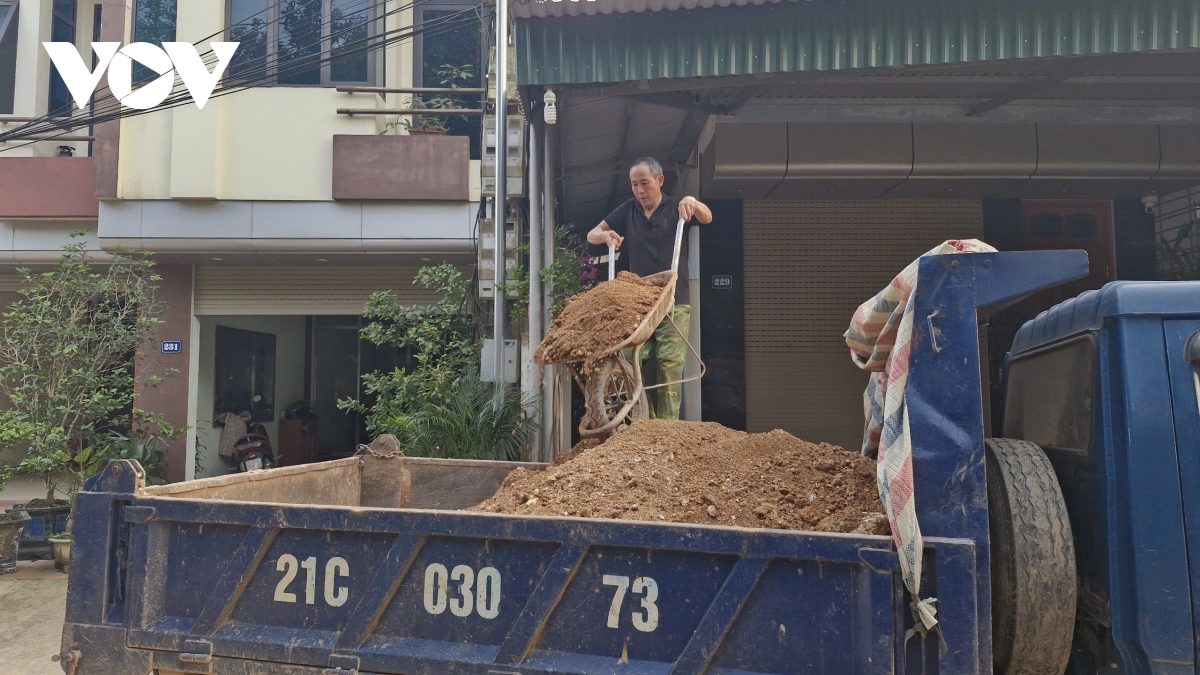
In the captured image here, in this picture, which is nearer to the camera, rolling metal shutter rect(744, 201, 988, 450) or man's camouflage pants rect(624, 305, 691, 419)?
man's camouflage pants rect(624, 305, 691, 419)

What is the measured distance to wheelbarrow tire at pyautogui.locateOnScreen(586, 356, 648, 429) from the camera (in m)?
4.36

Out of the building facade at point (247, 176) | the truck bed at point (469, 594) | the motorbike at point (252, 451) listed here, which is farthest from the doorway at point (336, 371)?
the truck bed at point (469, 594)

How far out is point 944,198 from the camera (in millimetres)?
8727

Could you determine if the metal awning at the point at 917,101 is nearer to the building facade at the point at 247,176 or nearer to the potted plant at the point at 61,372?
the building facade at the point at 247,176

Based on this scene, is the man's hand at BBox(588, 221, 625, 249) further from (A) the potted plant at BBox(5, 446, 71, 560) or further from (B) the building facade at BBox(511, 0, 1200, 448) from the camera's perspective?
(A) the potted plant at BBox(5, 446, 71, 560)

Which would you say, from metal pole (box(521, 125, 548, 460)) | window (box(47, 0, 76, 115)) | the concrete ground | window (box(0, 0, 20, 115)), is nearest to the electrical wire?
window (box(0, 0, 20, 115))

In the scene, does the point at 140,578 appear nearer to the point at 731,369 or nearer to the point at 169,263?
the point at 731,369

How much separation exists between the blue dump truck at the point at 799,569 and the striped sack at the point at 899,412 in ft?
0.13

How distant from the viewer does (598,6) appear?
512cm

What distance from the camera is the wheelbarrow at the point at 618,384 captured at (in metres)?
4.29

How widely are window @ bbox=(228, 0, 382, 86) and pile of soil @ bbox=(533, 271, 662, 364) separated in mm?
8162

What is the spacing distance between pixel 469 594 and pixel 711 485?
40.2 inches

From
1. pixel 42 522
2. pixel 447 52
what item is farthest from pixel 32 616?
pixel 447 52

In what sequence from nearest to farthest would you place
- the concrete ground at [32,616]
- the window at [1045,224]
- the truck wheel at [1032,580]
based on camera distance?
the truck wheel at [1032,580] < the concrete ground at [32,616] < the window at [1045,224]
